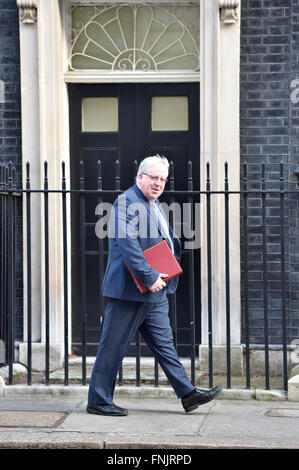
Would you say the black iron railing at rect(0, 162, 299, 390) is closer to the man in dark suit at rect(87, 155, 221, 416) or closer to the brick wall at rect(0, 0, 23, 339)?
the brick wall at rect(0, 0, 23, 339)

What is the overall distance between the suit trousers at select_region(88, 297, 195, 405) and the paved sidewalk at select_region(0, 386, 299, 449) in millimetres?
272

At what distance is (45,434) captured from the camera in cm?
666

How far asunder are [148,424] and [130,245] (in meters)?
1.33

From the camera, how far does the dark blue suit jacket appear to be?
6.89m

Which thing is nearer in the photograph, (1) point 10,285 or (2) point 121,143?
(1) point 10,285

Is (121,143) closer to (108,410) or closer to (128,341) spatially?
(128,341)

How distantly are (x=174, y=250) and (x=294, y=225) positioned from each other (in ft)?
7.24

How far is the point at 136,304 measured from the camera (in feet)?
23.6

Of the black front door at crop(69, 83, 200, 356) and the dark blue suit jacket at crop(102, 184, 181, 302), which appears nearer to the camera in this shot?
the dark blue suit jacket at crop(102, 184, 181, 302)

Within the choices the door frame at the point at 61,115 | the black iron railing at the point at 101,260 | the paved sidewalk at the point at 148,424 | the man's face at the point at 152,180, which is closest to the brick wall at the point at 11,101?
the door frame at the point at 61,115

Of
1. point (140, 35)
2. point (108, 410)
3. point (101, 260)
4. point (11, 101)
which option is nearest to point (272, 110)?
point (140, 35)

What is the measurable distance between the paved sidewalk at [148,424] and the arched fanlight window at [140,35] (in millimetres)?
3536

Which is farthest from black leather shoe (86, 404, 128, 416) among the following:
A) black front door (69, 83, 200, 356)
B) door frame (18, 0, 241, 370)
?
black front door (69, 83, 200, 356)
